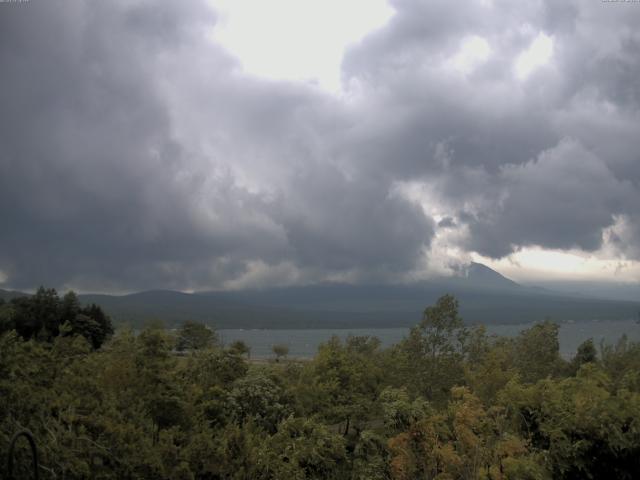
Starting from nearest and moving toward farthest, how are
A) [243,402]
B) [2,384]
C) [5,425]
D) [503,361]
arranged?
[5,425] < [2,384] < [243,402] < [503,361]

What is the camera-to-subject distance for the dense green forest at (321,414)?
11.0m

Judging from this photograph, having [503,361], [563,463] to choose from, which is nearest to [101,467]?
[563,463]

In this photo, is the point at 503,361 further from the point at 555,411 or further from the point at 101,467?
the point at 101,467

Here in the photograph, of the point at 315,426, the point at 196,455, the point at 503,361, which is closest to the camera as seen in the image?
the point at 196,455

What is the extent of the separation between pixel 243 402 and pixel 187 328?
64855 millimetres

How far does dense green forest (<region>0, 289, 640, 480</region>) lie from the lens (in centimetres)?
1102

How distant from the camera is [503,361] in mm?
32969

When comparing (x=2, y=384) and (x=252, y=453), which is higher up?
(x=2, y=384)

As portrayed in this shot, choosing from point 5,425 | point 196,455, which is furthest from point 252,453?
point 5,425

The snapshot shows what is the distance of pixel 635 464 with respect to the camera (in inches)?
411

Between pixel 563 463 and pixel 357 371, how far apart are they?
24057 mm

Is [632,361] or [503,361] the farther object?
[632,361]

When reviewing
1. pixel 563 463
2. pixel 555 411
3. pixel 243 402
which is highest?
pixel 555 411

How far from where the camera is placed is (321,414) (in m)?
29.7
